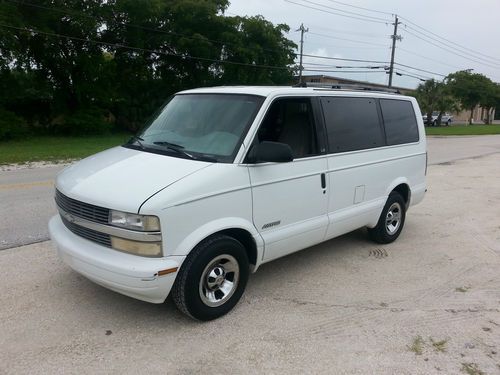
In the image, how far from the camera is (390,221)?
6238mm

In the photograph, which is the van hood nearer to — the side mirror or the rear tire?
the side mirror

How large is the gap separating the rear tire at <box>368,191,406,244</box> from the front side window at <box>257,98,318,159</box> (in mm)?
1858

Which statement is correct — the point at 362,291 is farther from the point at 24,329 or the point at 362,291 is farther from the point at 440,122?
the point at 440,122

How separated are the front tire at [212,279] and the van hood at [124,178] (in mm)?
618

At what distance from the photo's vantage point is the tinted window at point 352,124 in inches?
194

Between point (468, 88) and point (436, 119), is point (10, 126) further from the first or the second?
point (468, 88)

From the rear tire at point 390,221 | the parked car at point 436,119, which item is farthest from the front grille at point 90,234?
the parked car at point 436,119

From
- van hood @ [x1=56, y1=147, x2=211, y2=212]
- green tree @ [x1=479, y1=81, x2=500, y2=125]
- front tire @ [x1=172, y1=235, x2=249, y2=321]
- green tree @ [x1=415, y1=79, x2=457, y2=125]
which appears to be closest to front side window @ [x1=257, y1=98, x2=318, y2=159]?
van hood @ [x1=56, y1=147, x2=211, y2=212]

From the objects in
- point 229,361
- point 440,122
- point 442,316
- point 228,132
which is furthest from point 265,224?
point 440,122

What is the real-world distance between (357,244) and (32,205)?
17.8 feet

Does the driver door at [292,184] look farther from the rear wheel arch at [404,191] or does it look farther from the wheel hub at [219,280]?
the rear wheel arch at [404,191]

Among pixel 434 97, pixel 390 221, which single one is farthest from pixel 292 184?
pixel 434 97

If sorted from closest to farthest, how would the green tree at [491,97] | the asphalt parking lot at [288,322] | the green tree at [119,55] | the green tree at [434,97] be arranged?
the asphalt parking lot at [288,322] → the green tree at [119,55] → the green tree at [434,97] → the green tree at [491,97]

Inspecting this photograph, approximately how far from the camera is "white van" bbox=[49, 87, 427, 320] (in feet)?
11.3
